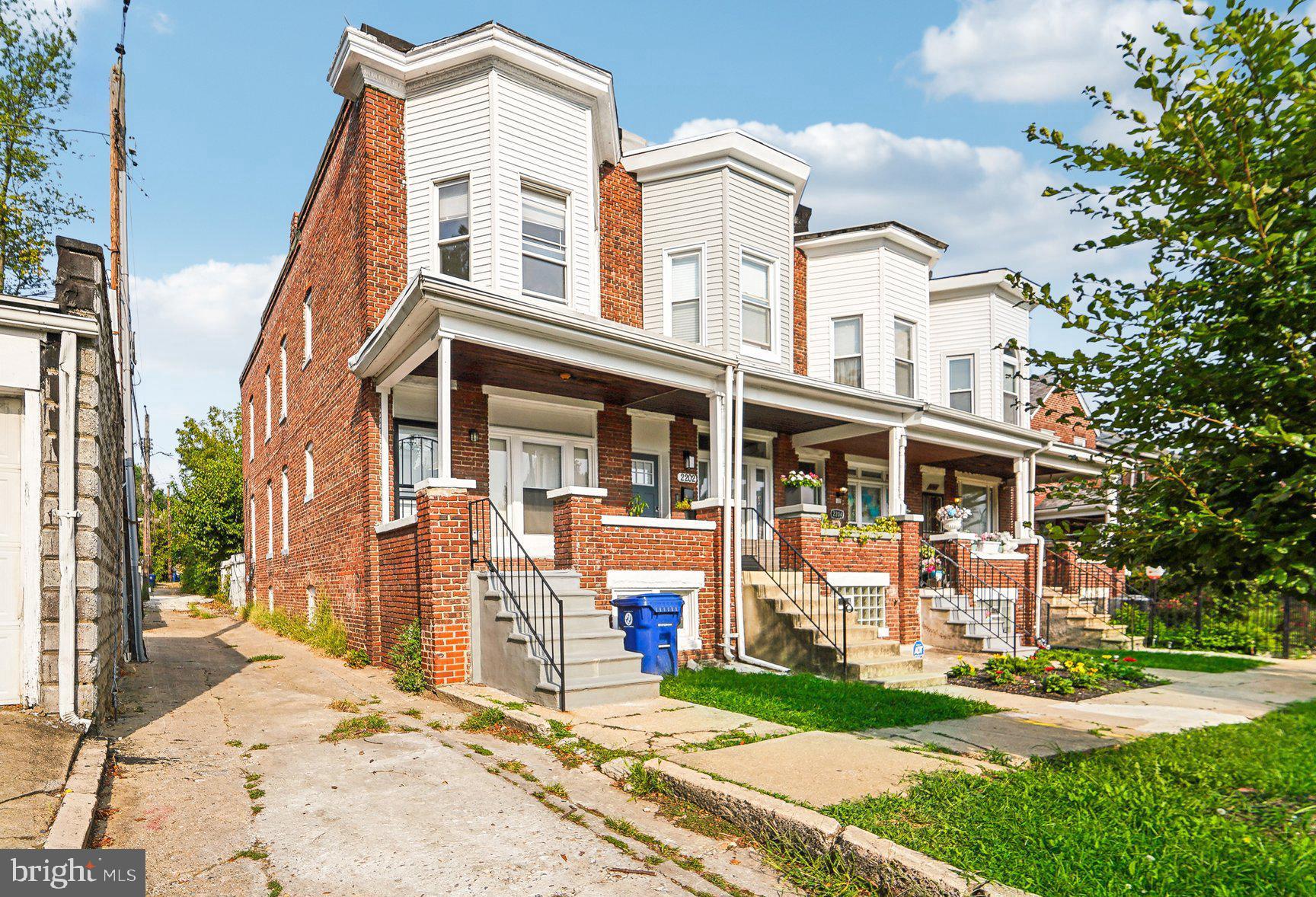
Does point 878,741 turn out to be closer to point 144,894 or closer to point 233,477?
point 144,894

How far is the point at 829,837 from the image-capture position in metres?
4.18

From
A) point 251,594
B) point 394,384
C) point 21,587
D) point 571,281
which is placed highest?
point 571,281

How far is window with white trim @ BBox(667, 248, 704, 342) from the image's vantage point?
13836mm

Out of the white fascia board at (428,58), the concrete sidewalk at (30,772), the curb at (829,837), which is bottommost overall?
the curb at (829,837)

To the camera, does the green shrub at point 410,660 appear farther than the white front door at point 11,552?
Yes

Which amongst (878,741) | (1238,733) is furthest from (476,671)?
(1238,733)

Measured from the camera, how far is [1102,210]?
4.09 meters

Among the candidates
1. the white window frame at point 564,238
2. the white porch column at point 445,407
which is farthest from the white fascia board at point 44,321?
the white window frame at point 564,238

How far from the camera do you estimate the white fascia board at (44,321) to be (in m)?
6.04

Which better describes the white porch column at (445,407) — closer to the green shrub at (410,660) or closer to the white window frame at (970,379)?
the green shrub at (410,660)

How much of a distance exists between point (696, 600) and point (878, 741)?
546cm

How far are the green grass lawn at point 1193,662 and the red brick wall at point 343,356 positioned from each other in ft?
38.4

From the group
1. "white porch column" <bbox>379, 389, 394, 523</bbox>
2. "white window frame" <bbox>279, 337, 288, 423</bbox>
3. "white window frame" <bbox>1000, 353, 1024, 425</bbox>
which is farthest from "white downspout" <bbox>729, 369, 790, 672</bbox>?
"white window frame" <bbox>279, 337, 288, 423</bbox>

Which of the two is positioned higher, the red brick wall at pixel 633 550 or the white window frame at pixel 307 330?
the white window frame at pixel 307 330
